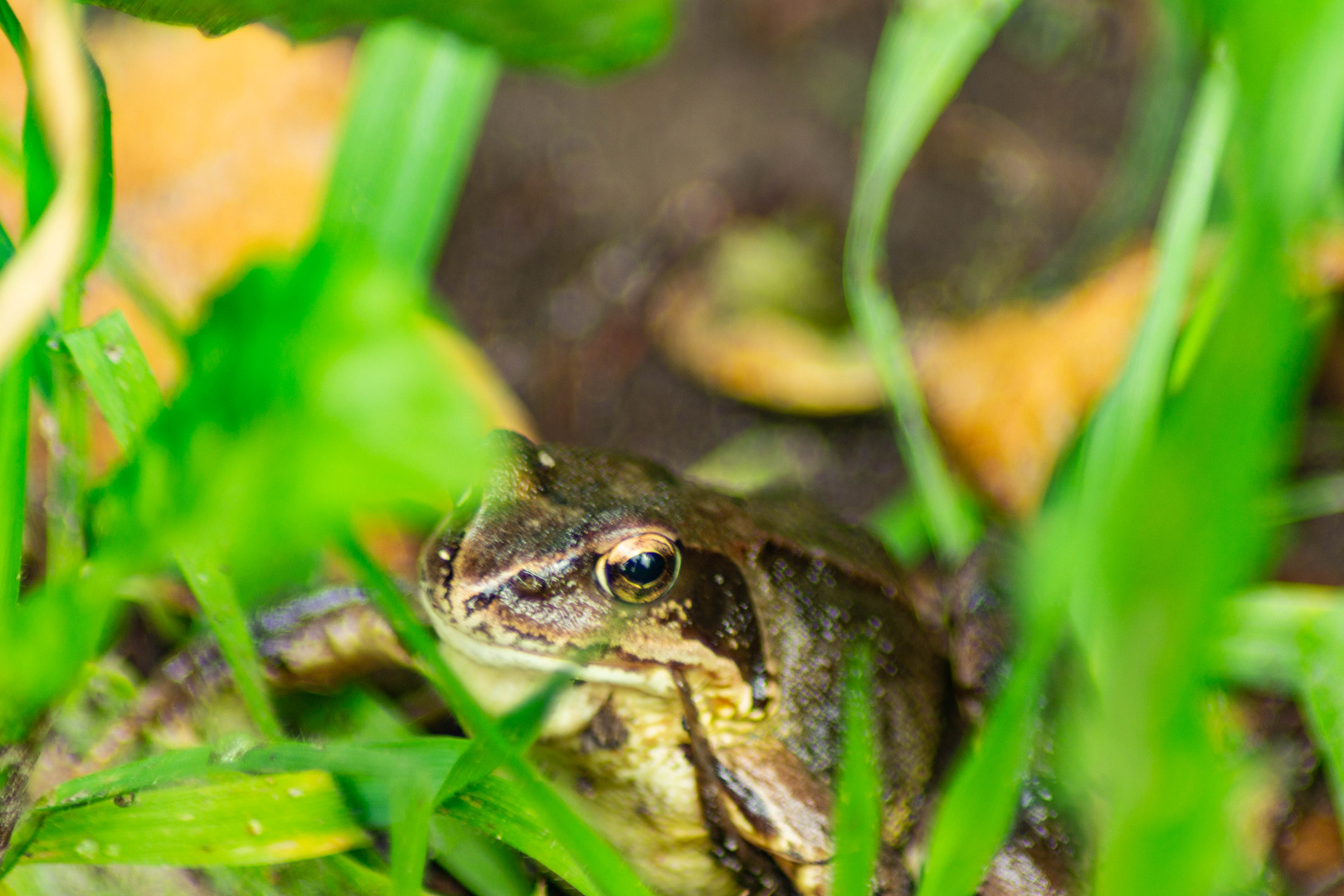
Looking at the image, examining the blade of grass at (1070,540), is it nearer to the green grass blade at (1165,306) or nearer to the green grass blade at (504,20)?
the green grass blade at (1165,306)

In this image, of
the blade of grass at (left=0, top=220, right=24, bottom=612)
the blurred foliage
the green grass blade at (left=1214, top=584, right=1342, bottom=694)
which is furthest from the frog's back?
the blade of grass at (left=0, top=220, right=24, bottom=612)

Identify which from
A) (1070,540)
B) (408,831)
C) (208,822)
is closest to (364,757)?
(408,831)

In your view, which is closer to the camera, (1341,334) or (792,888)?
(792,888)

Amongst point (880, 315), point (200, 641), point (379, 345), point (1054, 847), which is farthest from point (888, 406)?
point (379, 345)

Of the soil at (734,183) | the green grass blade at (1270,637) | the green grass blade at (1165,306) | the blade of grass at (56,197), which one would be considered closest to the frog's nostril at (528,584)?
the blade of grass at (56,197)

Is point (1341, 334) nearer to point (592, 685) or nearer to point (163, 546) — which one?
point (592, 685)

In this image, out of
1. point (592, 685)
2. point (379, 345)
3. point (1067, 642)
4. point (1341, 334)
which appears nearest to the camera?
point (379, 345)

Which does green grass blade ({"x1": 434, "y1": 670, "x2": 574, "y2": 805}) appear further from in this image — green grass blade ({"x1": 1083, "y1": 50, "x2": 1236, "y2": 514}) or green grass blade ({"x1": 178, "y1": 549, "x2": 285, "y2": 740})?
green grass blade ({"x1": 1083, "y1": 50, "x2": 1236, "y2": 514})
